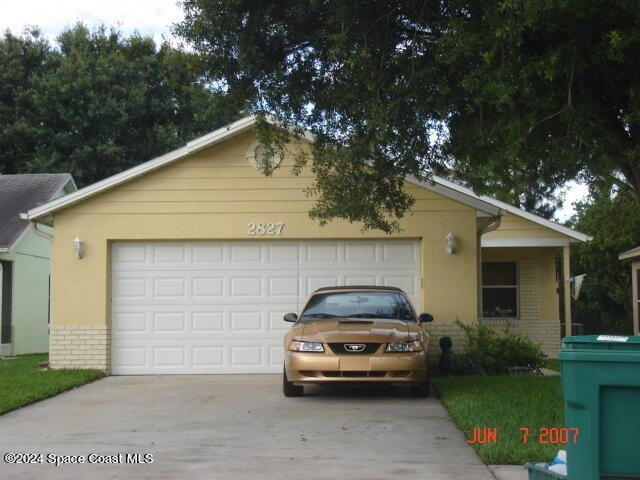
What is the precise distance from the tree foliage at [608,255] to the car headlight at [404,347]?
2075cm

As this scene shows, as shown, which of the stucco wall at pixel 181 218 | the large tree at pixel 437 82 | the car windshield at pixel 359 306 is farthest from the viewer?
the stucco wall at pixel 181 218

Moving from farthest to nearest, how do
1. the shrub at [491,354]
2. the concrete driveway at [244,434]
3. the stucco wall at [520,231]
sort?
the stucco wall at [520,231]
the shrub at [491,354]
the concrete driveway at [244,434]

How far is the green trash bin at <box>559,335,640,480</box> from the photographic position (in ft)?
16.6

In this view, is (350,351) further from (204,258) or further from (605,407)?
(605,407)

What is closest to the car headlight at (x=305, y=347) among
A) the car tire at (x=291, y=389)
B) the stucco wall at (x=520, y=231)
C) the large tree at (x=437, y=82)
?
the car tire at (x=291, y=389)

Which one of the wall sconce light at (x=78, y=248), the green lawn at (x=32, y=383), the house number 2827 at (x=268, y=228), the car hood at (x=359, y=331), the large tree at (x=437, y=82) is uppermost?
the large tree at (x=437, y=82)

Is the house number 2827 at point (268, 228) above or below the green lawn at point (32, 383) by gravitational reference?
above

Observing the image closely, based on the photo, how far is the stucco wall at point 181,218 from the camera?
14188 millimetres

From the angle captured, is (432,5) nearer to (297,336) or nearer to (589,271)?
(297,336)

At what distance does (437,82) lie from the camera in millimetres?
9227

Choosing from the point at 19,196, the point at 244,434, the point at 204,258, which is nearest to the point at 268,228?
the point at 204,258

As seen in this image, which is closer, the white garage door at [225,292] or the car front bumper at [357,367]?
the car front bumper at [357,367]

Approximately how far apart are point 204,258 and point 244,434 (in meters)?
6.38

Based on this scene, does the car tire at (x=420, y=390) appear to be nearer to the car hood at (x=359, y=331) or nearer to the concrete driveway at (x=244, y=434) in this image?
the concrete driveway at (x=244, y=434)
